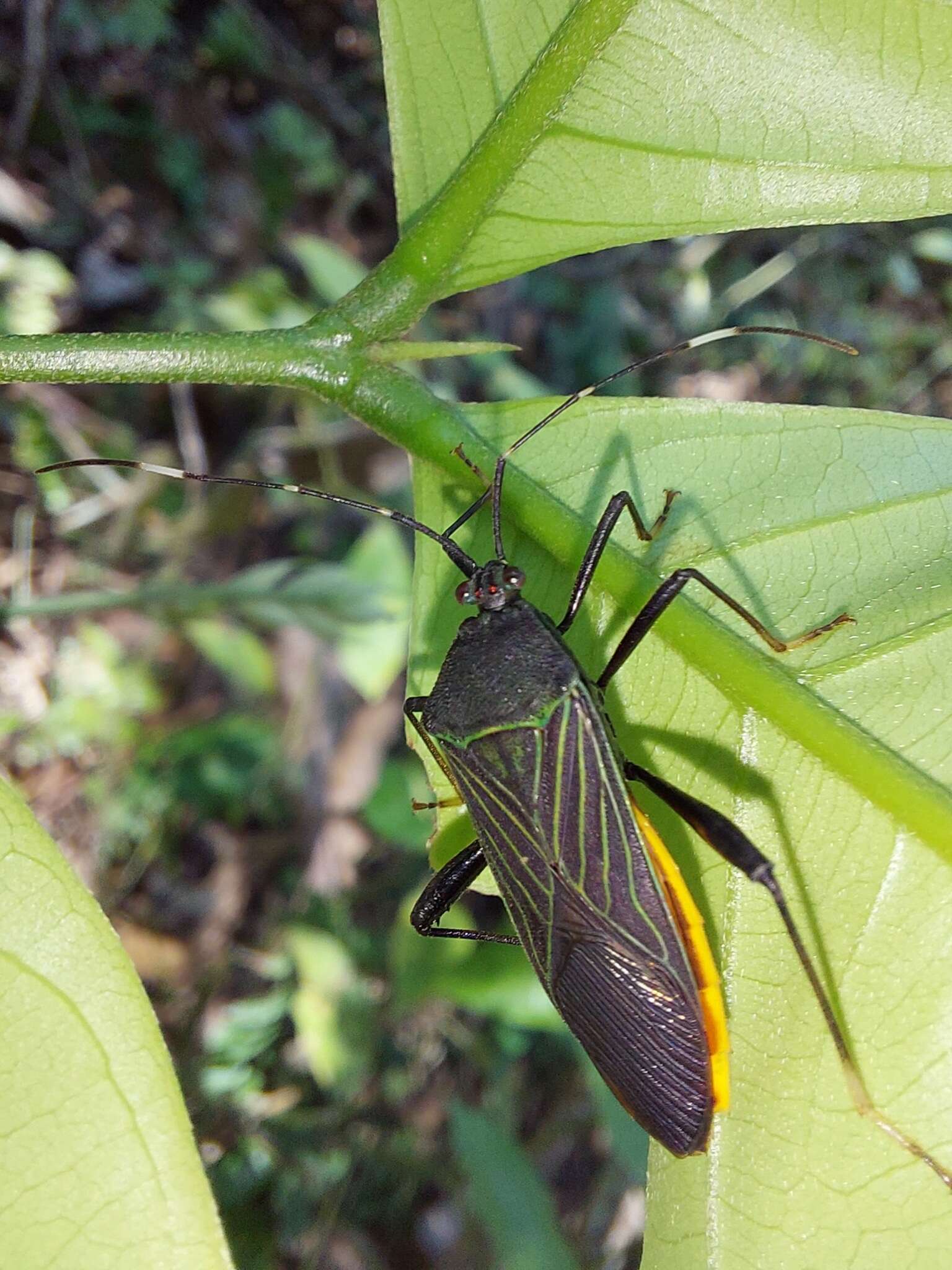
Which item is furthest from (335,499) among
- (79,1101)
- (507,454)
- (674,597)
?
(79,1101)

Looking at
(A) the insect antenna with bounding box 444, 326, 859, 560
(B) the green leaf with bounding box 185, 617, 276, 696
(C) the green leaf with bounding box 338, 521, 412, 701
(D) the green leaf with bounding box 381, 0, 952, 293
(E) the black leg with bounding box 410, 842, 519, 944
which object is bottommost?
(E) the black leg with bounding box 410, 842, 519, 944

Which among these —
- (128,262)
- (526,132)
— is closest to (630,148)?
(526,132)

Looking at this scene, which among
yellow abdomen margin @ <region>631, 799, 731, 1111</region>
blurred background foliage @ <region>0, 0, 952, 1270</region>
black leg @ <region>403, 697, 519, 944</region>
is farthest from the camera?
blurred background foliage @ <region>0, 0, 952, 1270</region>

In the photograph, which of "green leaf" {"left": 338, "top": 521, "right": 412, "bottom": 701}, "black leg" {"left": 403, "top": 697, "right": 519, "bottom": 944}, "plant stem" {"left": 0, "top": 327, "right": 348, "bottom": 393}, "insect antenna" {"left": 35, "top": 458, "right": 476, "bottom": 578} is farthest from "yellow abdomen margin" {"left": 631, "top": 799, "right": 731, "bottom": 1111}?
"green leaf" {"left": 338, "top": 521, "right": 412, "bottom": 701}

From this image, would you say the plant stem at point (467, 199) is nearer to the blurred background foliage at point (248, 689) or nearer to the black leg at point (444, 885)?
the black leg at point (444, 885)

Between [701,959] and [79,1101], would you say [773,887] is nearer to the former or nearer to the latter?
[701,959]

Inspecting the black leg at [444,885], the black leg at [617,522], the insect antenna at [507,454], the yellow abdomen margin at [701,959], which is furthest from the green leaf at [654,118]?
the yellow abdomen margin at [701,959]

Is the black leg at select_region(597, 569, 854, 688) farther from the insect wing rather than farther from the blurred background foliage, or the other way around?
the blurred background foliage
